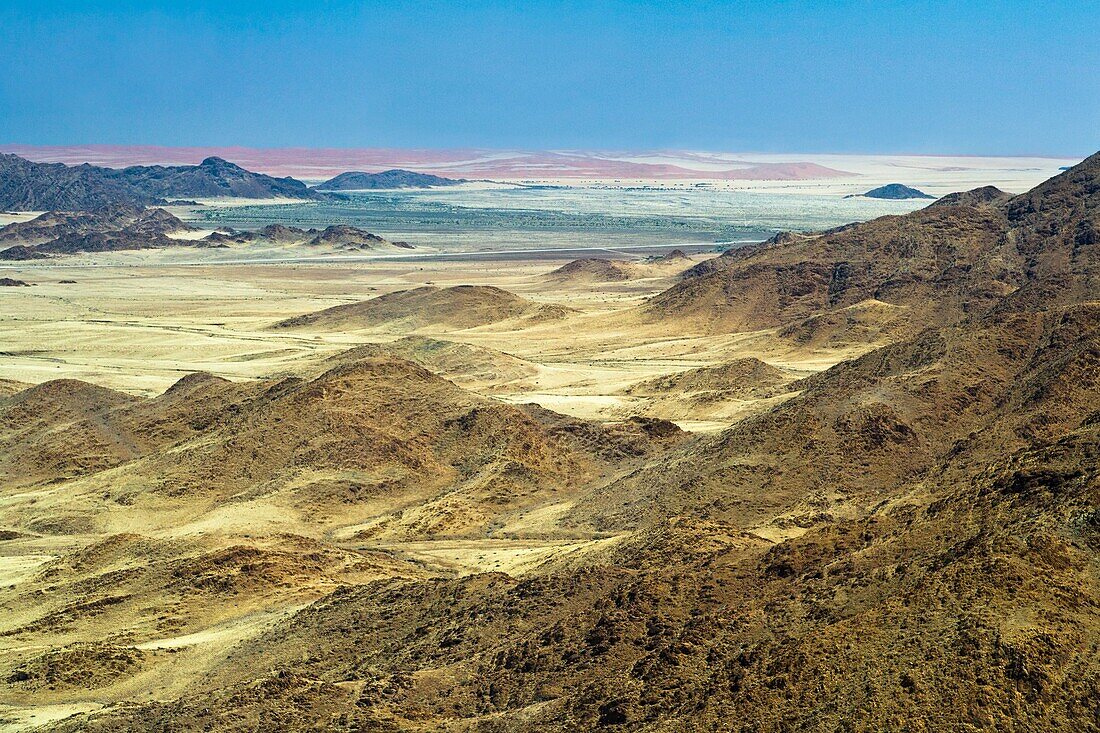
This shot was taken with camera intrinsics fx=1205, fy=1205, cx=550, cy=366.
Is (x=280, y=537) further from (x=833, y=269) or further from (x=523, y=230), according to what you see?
(x=523, y=230)

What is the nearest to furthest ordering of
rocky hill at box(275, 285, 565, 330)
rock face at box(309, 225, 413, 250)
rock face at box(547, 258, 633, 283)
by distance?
1. rocky hill at box(275, 285, 565, 330)
2. rock face at box(547, 258, 633, 283)
3. rock face at box(309, 225, 413, 250)

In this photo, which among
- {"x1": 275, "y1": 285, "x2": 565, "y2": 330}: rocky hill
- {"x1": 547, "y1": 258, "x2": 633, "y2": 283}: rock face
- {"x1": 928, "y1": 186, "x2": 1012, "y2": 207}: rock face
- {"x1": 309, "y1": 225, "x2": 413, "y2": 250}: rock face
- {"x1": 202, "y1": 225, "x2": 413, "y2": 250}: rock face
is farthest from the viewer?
{"x1": 202, "y1": 225, "x2": 413, "y2": 250}: rock face

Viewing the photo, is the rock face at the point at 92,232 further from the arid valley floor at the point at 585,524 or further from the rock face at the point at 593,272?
the arid valley floor at the point at 585,524

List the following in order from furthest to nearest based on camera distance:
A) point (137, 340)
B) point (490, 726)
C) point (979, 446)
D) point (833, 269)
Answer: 1. point (833, 269)
2. point (137, 340)
3. point (979, 446)
4. point (490, 726)

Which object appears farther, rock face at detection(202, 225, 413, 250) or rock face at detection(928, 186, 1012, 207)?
rock face at detection(202, 225, 413, 250)

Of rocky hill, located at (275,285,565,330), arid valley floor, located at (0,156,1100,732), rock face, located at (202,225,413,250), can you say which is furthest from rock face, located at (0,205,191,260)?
arid valley floor, located at (0,156,1100,732)

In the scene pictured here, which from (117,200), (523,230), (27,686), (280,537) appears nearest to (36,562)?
(280,537)

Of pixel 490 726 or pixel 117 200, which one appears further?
pixel 117 200

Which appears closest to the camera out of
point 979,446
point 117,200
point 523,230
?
point 979,446

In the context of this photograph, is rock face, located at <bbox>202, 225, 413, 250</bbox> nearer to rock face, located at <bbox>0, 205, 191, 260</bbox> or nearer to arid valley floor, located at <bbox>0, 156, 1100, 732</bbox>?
rock face, located at <bbox>0, 205, 191, 260</bbox>
